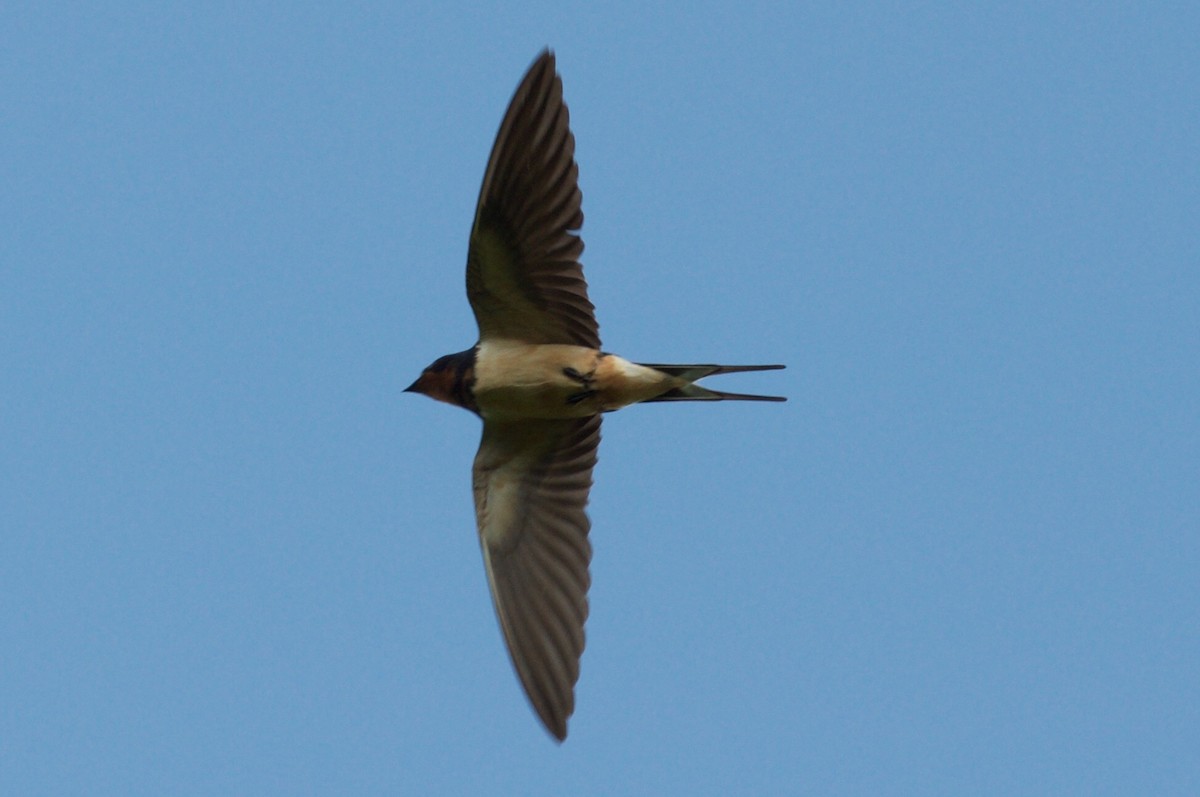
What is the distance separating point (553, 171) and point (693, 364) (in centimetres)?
74

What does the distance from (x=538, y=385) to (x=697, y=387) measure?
1.64ft

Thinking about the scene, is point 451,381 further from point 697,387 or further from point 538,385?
Answer: point 697,387

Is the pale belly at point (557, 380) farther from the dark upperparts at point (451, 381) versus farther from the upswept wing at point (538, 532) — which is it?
the upswept wing at point (538, 532)

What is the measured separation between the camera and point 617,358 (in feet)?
18.2

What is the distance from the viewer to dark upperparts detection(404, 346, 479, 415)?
5.67 meters

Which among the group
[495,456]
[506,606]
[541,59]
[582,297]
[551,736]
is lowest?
[551,736]

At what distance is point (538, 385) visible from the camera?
558 cm

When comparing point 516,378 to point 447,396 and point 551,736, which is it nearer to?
point 447,396

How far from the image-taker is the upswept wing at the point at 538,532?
18.9ft

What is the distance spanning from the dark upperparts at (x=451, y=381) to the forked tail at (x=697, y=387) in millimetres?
578

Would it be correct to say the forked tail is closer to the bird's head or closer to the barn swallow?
the barn swallow

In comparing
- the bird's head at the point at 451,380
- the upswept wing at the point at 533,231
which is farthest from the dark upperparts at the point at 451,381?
the upswept wing at the point at 533,231

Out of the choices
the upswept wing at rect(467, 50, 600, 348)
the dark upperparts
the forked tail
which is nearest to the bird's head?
the dark upperparts

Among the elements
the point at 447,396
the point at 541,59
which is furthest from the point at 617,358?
the point at 541,59
